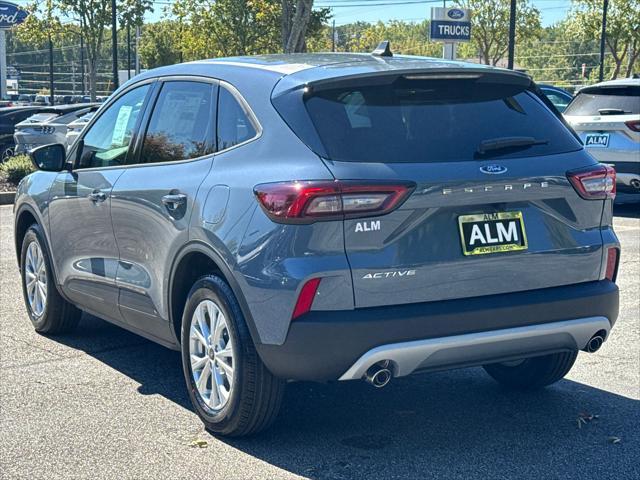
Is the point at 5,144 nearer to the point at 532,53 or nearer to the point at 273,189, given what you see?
the point at 273,189

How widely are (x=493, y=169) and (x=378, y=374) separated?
103cm

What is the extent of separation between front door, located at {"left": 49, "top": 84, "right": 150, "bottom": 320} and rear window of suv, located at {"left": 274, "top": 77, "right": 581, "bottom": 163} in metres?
A: 1.60

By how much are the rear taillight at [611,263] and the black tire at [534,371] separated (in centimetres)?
57

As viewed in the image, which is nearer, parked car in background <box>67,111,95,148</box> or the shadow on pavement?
the shadow on pavement

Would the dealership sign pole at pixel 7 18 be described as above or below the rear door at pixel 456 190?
above

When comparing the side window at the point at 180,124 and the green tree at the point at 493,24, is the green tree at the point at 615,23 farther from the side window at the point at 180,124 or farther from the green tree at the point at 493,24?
the side window at the point at 180,124

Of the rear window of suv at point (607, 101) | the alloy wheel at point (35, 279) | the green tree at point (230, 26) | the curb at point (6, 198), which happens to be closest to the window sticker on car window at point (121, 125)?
the alloy wheel at point (35, 279)

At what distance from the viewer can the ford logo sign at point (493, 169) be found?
4426 millimetres

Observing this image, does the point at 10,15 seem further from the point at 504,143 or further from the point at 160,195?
the point at 504,143

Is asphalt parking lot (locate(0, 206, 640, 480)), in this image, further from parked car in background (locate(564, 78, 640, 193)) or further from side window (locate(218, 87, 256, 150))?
parked car in background (locate(564, 78, 640, 193))

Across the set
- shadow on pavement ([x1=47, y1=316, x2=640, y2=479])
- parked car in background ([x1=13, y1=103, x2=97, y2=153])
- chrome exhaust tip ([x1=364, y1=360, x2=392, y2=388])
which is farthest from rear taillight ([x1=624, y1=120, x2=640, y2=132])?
parked car in background ([x1=13, y1=103, x2=97, y2=153])

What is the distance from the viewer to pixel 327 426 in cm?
500

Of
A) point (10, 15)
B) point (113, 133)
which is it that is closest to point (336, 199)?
point (113, 133)

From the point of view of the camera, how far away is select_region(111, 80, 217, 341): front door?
498 centimetres
